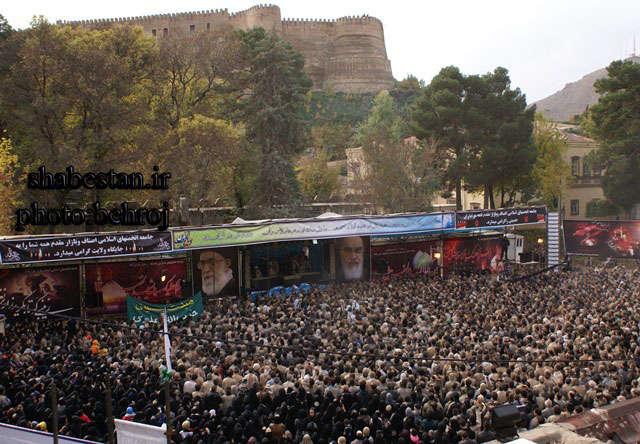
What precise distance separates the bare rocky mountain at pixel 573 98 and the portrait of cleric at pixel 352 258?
9910cm

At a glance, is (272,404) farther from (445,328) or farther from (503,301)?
(503,301)

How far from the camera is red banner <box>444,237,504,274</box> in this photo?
1135 inches

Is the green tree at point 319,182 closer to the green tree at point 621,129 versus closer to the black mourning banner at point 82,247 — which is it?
the green tree at point 621,129

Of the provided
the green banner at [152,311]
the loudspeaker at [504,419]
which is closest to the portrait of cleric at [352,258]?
the green banner at [152,311]

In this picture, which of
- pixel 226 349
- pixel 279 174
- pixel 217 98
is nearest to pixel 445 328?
pixel 226 349

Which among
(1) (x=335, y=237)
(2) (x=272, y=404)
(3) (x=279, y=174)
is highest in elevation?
(3) (x=279, y=174)

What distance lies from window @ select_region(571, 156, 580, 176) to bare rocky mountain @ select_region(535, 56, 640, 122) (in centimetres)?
6896

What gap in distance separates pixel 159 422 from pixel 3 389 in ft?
12.3

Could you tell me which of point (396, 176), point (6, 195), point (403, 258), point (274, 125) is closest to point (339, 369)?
point (403, 258)

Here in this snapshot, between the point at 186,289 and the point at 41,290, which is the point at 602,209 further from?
the point at 41,290

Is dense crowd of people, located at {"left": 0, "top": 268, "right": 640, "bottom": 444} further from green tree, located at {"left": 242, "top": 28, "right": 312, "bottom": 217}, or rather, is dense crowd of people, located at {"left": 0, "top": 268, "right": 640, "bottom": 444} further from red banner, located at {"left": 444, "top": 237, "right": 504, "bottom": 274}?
green tree, located at {"left": 242, "top": 28, "right": 312, "bottom": 217}

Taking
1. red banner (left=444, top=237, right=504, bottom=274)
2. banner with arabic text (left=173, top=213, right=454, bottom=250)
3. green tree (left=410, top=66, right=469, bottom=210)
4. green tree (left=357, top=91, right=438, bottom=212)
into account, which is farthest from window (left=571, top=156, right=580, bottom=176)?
banner with arabic text (left=173, top=213, right=454, bottom=250)

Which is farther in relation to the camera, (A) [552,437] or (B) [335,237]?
(B) [335,237]

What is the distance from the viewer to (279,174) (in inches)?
1661
